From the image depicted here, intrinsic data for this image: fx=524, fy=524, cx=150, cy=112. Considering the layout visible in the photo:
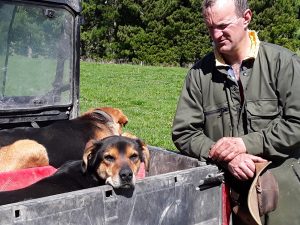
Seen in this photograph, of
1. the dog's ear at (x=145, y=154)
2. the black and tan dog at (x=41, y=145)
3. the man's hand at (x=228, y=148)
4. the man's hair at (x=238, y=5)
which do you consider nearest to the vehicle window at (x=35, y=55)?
the black and tan dog at (x=41, y=145)

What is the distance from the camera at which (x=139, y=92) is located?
1589 centimetres

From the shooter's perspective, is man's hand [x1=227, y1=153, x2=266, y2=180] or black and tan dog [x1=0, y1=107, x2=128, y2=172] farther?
black and tan dog [x1=0, y1=107, x2=128, y2=172]

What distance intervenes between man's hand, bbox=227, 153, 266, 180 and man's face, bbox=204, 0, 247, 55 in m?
0.69

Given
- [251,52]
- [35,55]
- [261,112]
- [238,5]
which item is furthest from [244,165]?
[35,55]

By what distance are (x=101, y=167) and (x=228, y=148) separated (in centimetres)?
81

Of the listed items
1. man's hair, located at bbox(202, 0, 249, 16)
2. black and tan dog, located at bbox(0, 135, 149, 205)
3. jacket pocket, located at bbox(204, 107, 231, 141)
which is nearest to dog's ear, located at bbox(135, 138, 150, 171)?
black and tan dog, located at bbox(0, 135, 149, 205)

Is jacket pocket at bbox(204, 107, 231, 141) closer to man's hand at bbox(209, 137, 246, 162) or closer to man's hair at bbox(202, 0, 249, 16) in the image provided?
man's hand at bbox(209, 137, 246, 162)

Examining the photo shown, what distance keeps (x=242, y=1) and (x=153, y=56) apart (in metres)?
36.7

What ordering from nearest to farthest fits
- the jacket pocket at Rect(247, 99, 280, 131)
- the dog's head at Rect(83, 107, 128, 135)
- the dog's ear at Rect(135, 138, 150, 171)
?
the jacket pocket at Rect(247, 99, 280, 131) → the dog's ear at Rect(135, 138, 150, 171) → the dog's head at Rect(83, 107, 128, 135)

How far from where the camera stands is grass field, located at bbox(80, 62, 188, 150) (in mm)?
9805

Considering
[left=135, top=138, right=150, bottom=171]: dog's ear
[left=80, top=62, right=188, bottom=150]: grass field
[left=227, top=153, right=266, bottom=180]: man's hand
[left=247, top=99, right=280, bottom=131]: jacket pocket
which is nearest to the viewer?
[left=227, top=153, right=266, bottom=180]: man's hand

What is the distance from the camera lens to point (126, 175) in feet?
9.81

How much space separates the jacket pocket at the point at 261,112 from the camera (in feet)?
10.9

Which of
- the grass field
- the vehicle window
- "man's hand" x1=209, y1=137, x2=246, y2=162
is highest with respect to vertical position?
the vehicle window
